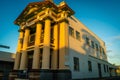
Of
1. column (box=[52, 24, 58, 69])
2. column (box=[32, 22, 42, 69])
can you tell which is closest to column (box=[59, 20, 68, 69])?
column (box=[52, 24, 58, 69])

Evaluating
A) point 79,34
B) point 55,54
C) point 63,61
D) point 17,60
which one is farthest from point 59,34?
point 17,60

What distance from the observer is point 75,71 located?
15.1 metres

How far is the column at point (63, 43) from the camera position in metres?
13.4

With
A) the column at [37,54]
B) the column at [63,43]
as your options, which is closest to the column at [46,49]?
the column at [37,54]

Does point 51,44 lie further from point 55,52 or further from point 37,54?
point 37,54

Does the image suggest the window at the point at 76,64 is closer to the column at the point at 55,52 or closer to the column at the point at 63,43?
the column at the point at 63,43

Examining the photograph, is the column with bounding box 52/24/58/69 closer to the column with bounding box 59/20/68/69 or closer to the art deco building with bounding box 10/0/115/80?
the art deco building with bounding box 10/0/115/80

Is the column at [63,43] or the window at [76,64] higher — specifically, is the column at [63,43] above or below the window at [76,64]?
above

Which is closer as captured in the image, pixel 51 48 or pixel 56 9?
pixel 51 48

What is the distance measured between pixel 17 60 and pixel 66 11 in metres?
10.1

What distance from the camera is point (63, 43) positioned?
1405 cm

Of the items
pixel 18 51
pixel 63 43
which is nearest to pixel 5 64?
pixel 18 51

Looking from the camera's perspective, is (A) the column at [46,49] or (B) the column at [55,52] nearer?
(A) the column at [46,49]

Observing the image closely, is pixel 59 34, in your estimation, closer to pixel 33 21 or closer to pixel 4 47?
pixel 33 21
